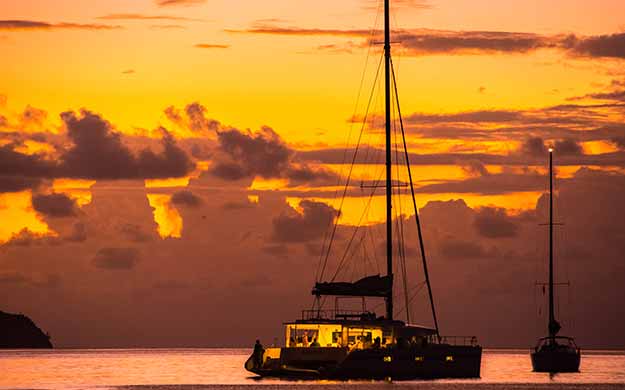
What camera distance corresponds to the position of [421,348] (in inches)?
3583

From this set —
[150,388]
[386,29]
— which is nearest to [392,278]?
[386,29]

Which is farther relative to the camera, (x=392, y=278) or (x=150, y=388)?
(x=150, y=388)

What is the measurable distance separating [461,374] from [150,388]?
95.6ft

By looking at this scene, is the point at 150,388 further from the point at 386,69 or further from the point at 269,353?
the point at 386,69

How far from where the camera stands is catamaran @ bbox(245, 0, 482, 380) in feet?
287

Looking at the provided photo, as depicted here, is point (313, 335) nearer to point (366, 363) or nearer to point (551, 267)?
point (366, 363)

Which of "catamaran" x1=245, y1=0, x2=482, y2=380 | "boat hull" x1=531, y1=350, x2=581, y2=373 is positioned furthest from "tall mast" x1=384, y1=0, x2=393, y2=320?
"boat hull" x1=531, y1=350, x2=581, y2=373

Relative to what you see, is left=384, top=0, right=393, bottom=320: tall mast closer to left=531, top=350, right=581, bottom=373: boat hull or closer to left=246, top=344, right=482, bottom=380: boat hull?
left=246, top=344, right=482, bottom=380: boat hull

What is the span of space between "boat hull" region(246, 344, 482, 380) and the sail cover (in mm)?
4682

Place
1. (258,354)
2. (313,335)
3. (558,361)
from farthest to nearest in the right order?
(558,361) → (258,354) → (313,335)

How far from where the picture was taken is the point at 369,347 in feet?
293

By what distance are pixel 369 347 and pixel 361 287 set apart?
4.78 m

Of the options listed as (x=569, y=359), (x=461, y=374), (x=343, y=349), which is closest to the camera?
(x=343, y=349)

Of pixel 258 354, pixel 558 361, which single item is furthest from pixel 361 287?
pixel 558 361
